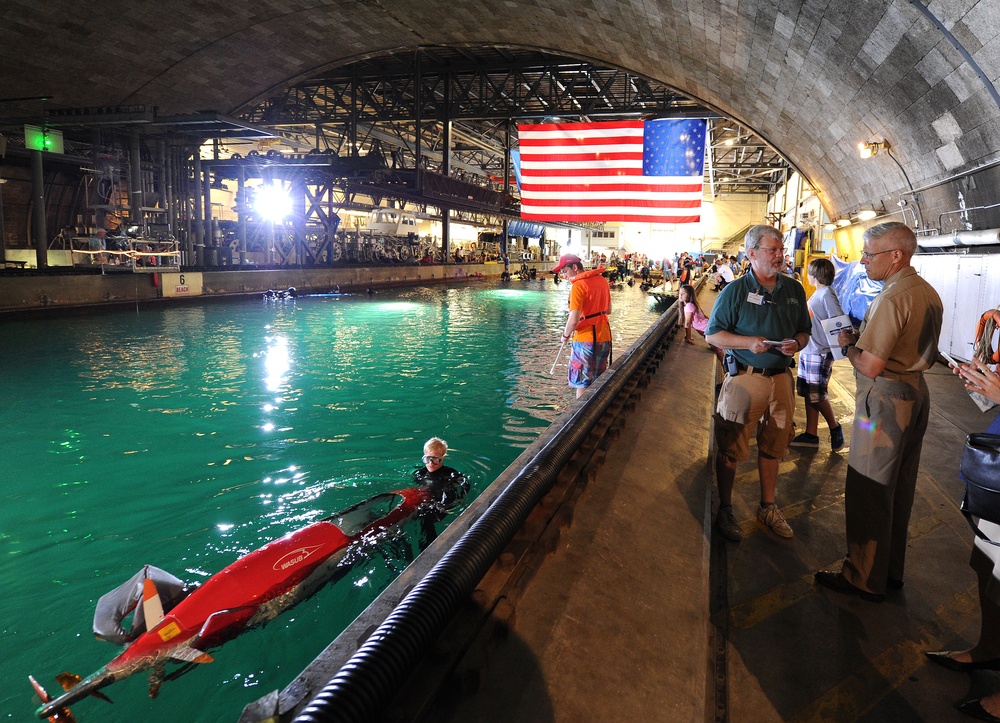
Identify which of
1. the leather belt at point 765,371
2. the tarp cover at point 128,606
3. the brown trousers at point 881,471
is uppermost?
the leather belt at point 765,371

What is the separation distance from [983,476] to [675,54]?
1547 cm

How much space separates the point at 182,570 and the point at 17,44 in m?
20.6

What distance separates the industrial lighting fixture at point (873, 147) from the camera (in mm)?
10533

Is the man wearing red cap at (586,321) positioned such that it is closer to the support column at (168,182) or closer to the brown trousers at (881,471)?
the brown trousers at (881,471)

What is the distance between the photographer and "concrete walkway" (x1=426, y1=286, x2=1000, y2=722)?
90.7 inches

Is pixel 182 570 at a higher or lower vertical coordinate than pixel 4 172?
lower

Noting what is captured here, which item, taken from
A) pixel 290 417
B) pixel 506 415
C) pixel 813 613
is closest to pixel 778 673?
pixel 813 613

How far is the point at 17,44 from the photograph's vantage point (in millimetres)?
17078

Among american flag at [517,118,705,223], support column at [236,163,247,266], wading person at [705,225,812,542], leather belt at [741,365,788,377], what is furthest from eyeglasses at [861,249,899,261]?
support column at [236,163,247,266]

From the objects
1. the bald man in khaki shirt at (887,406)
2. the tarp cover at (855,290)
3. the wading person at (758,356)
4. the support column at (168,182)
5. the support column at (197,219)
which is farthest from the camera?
the support column at (197,219)

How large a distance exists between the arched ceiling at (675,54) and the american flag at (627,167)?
180 cm

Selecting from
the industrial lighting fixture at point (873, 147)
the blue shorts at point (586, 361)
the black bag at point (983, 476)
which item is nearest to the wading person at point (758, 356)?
the black bag at point (983, 476)

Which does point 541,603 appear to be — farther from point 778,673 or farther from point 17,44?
point 17,44

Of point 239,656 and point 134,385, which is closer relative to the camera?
point 239,656
